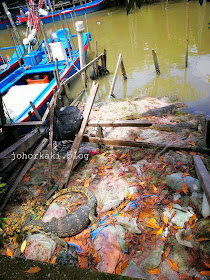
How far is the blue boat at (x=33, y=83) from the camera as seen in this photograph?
25.3 ft

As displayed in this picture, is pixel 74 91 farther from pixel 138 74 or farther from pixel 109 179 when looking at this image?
pixel 109 179

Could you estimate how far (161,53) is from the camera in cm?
1241

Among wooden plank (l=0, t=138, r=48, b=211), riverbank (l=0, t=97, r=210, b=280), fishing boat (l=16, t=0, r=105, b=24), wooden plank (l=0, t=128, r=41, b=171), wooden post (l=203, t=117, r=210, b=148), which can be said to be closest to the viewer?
riverbank (l=0, t=97, r=210, b=280)

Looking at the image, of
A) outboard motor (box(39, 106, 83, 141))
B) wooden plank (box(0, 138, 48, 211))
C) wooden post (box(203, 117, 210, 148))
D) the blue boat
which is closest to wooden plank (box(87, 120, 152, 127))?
outboard motor (box(39, 106, 83, 141))

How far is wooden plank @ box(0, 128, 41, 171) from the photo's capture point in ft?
14.3

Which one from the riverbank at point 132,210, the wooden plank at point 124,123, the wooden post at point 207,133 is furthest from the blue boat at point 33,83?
the wooden post at point 207,133

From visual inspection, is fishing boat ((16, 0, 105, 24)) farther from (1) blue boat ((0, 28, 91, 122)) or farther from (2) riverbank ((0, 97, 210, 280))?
(2) riverbank ((0, 97, 210, 280))

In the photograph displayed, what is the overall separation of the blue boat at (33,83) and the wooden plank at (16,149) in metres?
1.72

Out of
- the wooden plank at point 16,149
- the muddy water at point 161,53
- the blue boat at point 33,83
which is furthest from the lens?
the muddy water at point 161,53

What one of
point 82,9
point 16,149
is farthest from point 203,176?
point 82,9

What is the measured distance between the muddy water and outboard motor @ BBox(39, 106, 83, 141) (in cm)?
504

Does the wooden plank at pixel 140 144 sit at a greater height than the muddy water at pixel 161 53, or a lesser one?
lesser

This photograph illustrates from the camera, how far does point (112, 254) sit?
114 inches

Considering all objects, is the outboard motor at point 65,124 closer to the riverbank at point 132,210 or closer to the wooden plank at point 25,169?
the riverbank at point 132,210
